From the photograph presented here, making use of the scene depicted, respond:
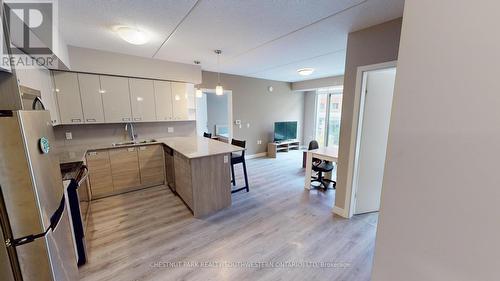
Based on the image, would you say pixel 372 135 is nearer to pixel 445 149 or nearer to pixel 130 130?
pixel 445 149

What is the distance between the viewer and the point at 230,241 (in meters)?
2.21

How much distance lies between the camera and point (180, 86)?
403cm

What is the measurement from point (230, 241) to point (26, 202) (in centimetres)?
175

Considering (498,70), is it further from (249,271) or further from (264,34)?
(264,34)

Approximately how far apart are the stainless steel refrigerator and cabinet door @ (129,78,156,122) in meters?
2.63

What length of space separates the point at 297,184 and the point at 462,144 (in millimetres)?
3425

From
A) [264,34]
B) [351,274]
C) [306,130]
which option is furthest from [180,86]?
[306,130]

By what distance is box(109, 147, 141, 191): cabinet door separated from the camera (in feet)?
10.8

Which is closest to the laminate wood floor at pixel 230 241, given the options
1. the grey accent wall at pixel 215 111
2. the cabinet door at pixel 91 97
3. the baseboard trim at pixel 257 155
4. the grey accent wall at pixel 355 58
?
Answer: the grey accent wall at pixel 355 58

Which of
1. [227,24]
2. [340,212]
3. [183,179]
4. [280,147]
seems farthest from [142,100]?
[280,147]

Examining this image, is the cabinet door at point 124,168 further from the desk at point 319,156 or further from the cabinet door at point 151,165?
the desk at point 319,156

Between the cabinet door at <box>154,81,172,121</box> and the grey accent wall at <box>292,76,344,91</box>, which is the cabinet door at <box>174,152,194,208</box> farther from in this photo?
the grey accent wall at <box>292,76,344,91</box>

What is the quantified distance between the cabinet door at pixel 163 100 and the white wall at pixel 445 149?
3.93 meters

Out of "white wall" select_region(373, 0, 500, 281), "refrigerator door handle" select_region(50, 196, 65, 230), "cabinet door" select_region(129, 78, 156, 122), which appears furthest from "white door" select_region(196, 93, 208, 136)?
"white wall" select_region(373, 0, 500, 281)
